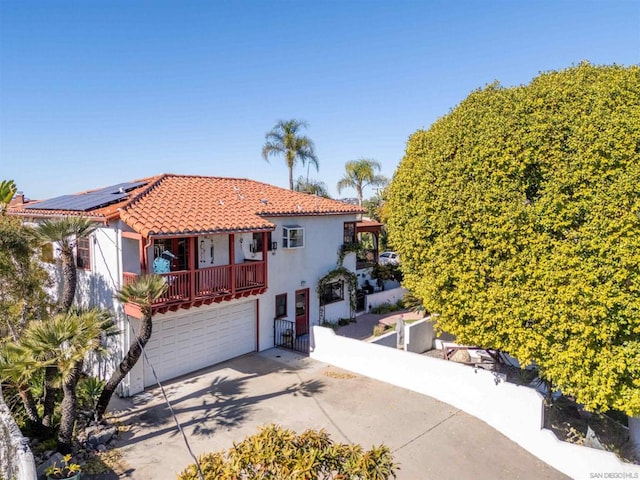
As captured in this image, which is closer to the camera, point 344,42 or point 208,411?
point 208,411

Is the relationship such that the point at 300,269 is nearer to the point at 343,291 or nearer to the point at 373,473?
the point at 343,291

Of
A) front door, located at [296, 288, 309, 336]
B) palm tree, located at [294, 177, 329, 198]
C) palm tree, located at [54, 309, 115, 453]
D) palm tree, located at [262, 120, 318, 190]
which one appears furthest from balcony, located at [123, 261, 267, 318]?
palm tree, located at [294, 177, 329, 198]

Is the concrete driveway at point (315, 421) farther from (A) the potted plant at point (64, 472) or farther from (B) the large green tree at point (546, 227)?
(B) the large green tree at point (546, 227)

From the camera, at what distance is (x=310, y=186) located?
42250mm

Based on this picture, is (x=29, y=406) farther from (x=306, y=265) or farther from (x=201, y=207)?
(x=306, y=265)

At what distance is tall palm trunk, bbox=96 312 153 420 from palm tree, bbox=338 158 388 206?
126 feet

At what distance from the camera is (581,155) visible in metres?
8.84

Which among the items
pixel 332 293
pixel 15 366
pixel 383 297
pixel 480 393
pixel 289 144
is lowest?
pixel 480 393

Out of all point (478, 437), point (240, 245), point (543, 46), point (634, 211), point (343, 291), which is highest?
point (543, 46)

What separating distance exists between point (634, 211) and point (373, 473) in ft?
25.0

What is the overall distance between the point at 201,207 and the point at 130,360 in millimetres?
6571

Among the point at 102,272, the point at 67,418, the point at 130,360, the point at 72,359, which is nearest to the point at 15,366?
the point at 72,359

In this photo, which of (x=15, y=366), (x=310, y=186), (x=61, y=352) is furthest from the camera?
(x=310, y=186)

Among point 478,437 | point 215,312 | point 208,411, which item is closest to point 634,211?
point 478,437
